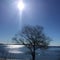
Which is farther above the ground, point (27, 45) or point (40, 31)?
point (40, 31)

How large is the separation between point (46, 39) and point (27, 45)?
11.9ft

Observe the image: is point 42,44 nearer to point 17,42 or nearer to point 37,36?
point 37,36

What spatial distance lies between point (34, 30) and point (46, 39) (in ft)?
9.18

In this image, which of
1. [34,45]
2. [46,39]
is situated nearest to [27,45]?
[34,45]

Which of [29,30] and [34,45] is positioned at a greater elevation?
[29,30]

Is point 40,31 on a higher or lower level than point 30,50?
higher

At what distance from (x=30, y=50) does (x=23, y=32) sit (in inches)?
143

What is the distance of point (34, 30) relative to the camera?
116ft

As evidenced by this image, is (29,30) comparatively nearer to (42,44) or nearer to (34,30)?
(34,30)

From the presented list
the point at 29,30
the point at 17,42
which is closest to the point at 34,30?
the point at 29,30

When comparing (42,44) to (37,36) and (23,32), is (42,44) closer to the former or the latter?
(37,36)

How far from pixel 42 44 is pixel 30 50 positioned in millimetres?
2657

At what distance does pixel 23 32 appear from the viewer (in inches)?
1407

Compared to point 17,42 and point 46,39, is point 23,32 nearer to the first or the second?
point 17,42
